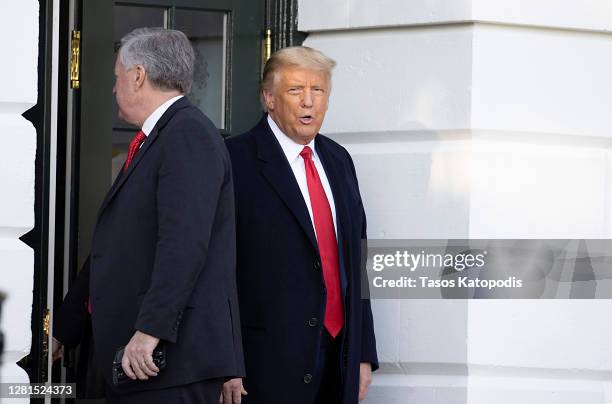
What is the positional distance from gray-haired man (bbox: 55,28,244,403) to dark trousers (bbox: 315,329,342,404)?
1.63 ft

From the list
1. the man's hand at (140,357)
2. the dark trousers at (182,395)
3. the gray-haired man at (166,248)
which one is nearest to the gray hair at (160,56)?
the gray-haired man at (166,248)

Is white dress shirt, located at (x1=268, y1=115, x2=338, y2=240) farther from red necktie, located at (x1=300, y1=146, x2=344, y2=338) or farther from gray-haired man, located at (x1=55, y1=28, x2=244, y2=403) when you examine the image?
gray-haired man, located at (x1=55, y1=28, x2=244, y2=403)

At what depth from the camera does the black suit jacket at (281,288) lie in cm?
370

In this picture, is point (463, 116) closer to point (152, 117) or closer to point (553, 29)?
point (553, 29)

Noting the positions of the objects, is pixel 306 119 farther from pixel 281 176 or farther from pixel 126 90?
pixel 126 90

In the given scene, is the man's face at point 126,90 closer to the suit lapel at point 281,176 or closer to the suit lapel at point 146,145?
the suit lapel at point 146,145

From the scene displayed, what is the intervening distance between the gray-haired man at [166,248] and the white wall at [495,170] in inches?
38.6

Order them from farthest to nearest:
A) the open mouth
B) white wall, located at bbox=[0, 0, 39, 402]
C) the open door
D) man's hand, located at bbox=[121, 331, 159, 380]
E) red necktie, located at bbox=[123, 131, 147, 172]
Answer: the open door → white wall, located at bbox=[0, 0, 39, 402] → the open mouth → red necktie, located at bbox=[123, 131, 147, 172] → man's hand, located at bbox=[121, 331, 159, 380]

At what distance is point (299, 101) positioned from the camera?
151 inches

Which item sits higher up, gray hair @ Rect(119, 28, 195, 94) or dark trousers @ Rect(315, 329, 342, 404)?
gray hair @ Rect(119, 28, 195, 94)

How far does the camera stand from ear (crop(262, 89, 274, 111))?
3895mm

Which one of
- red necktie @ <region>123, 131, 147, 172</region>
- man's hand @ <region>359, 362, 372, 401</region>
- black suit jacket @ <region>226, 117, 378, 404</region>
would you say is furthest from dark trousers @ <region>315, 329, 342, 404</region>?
red necktie @ <region>123, 131, 147, 172</region>

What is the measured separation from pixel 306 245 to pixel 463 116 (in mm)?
758

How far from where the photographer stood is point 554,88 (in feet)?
13.4
